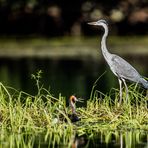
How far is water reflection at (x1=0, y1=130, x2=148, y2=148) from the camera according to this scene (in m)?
12.7

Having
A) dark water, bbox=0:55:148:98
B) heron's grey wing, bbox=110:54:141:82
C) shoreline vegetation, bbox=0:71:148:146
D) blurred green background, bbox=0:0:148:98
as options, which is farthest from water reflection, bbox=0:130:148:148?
blurred green background, bbox=0:0:148:98

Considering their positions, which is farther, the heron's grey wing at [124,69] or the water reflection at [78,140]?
the heron's grey wing at [124,69]

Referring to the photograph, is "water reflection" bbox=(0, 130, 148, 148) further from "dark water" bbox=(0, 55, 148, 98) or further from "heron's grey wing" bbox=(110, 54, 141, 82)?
"dark water" bbox=(0, 55, 148, 98)

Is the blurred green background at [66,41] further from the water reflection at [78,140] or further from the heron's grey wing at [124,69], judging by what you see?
the water reflection at [78,140]

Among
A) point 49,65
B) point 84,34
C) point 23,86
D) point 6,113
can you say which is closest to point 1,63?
point 49,65

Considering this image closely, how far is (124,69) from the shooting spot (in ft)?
52.5

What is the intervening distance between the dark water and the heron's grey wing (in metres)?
3.82

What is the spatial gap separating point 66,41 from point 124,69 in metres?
24.9

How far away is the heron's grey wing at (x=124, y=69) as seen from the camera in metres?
15.9

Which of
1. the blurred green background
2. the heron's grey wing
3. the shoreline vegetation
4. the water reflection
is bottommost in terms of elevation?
the water reflection

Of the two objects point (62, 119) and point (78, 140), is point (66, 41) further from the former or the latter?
point (78, 140)

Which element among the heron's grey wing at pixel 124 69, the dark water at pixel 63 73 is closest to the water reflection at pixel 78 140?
the heron's grey wing at pixel 124 69

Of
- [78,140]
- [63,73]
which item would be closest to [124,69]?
[78,140]

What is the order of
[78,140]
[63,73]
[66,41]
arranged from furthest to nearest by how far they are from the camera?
[66,41]
[63,73]
[78,140]
